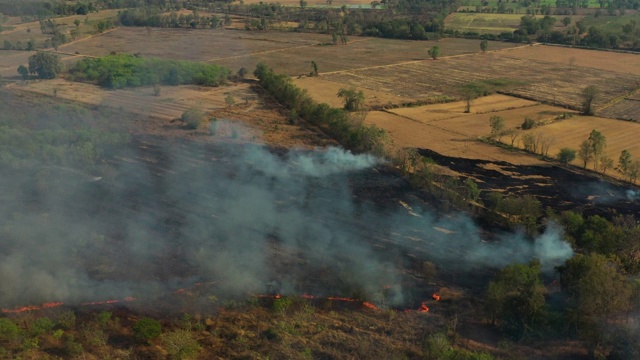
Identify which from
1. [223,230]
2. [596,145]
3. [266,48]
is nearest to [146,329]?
[223,230]

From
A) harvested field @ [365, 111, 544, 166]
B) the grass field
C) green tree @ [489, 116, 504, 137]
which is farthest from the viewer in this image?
the grass field

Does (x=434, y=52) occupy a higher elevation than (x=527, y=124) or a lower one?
higher

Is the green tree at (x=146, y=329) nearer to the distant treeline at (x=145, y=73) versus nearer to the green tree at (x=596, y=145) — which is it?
the green tree at (x=596, y=145)

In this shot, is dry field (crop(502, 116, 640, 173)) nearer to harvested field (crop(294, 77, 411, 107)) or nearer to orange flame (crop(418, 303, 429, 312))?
harvested field (crop(294, 77, 411, 107))

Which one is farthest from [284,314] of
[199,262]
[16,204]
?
[16,204]

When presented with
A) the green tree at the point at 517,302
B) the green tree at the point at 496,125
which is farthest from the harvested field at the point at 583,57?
the green tree at the point at 517,302

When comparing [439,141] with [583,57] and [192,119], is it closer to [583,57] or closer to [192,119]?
[192,119]

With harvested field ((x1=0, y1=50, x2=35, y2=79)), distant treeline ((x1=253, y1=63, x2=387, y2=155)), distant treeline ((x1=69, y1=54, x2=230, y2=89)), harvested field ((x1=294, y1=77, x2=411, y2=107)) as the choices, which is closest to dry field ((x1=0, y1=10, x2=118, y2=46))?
harvested field ((x1=0, y1=50, x2=35, y2=79))
